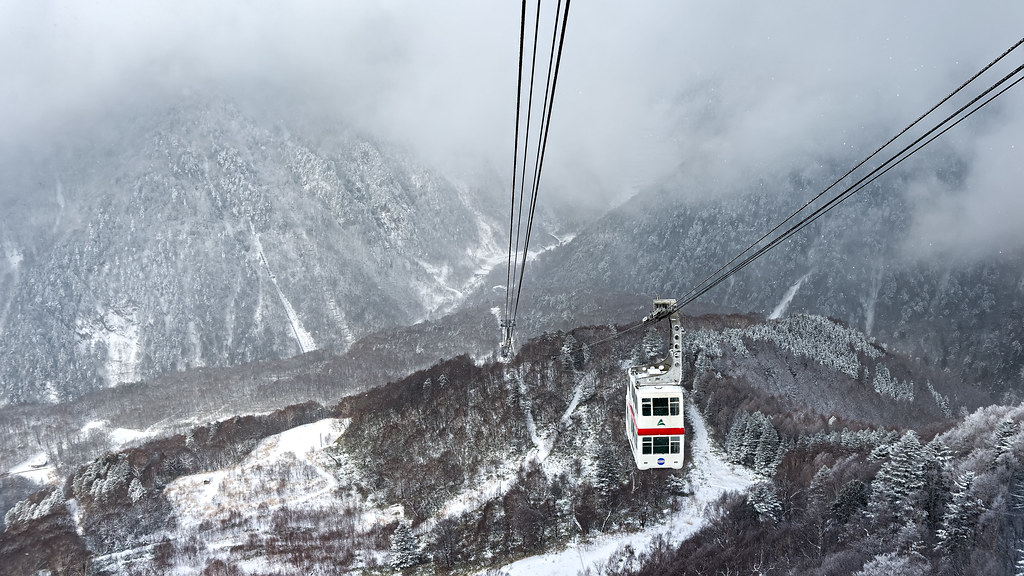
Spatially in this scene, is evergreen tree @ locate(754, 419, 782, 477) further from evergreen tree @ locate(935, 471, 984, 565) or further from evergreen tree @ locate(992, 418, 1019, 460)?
evergreen tree @ locate(935, 471, 984, 565)

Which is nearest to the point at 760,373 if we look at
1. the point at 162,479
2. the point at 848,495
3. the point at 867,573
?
the point at 848,495

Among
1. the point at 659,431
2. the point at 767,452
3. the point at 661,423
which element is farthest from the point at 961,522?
the point at 661,423

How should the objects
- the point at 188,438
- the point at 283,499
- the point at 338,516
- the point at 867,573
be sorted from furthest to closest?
the point at 188,438, the point at 283,499, the point at 338,516, the point at 867,573

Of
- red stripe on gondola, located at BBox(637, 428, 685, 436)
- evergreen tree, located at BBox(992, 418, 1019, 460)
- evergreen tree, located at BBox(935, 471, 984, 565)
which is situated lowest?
evergreen tree, located at BBox(935, 471, 984, 565)

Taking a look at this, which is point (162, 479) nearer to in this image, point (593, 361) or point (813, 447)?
point (593, 361)

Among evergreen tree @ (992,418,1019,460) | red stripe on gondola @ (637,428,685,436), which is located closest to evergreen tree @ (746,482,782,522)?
evergreen tree @ (992,418,1019,460)
